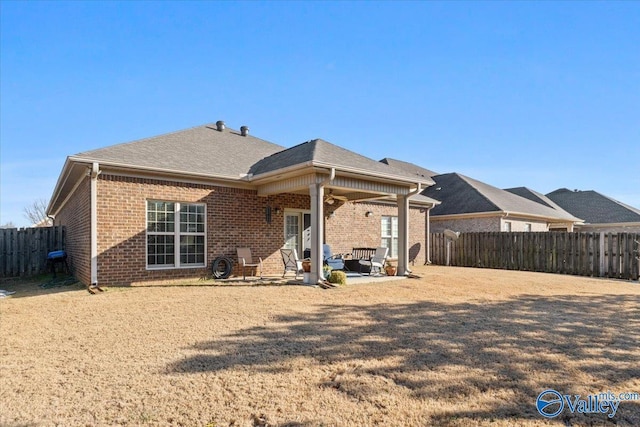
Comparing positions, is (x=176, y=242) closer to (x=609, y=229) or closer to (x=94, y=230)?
(x=94, y=230)

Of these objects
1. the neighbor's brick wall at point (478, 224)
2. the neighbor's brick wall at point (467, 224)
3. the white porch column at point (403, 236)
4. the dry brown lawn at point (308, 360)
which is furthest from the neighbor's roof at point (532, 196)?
the dry brown lawn at point (308, 360)

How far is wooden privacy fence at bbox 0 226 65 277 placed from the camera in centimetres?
1404

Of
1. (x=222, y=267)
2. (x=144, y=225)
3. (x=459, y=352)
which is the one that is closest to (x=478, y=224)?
(x=222, y=267)

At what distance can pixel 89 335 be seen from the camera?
222 inches

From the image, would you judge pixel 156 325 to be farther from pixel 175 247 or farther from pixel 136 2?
pixel 136 2

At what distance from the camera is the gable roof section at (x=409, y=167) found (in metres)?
23.9

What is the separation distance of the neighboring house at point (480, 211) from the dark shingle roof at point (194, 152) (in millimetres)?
11437

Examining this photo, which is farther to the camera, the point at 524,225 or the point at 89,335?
the point at 524,225

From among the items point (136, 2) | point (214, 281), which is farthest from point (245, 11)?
point (214, 281)

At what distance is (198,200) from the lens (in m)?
11.3

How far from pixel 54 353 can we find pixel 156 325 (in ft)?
4.75

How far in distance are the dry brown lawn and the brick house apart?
2283 mm

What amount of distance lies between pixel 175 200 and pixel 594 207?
101ft

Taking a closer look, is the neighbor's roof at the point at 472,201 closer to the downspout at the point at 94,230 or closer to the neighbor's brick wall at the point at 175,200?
the neighbor's brick wall at the point at 175,200
